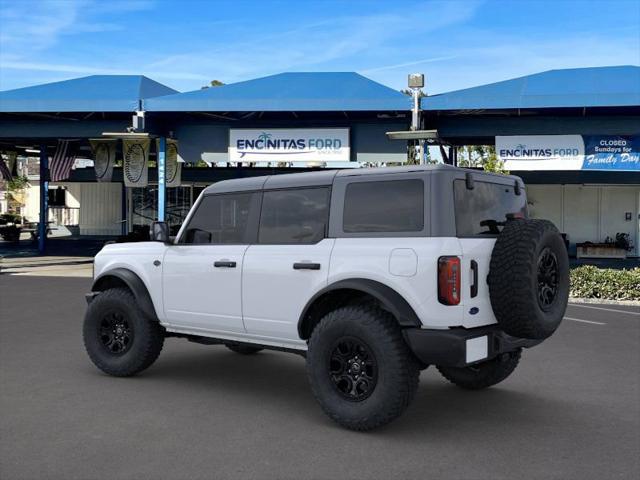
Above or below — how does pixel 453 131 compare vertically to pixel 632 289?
above

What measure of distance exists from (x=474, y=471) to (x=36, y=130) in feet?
78.4

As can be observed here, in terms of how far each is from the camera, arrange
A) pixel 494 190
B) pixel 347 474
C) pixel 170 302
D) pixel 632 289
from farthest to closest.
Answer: pixel 632 289 → pixel 170 302 → pixel 494 190 → pixel 347 474

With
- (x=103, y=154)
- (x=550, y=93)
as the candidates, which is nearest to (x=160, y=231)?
(x=550, y=93)

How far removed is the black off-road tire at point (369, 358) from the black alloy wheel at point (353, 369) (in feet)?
0.04

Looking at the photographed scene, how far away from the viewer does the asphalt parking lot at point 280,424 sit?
4.31 m

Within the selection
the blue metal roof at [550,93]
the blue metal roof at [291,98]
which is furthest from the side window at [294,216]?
the blue metal roof at [550,93]

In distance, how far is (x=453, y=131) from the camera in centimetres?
2175

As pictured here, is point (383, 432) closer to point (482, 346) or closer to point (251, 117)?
point (482, 346)

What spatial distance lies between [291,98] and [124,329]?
14003 mm

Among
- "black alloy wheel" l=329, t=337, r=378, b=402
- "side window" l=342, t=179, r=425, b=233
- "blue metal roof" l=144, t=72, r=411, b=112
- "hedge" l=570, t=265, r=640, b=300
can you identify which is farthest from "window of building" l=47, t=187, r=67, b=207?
"black alloy wheel" l=329, t=337, r=378, b=402

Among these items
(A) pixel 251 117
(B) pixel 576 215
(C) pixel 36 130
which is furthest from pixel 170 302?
(B) pixel 576 215

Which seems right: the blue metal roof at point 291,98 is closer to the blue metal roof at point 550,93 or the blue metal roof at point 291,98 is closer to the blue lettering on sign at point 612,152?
the blue metal roof at point 550,93

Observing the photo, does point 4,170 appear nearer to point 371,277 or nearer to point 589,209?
point 589,209

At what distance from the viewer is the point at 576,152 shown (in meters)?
20.3
